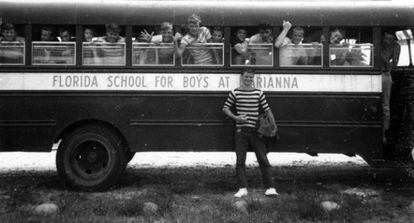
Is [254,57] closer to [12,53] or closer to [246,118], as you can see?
[246,118]

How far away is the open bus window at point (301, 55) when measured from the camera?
5.89 meters

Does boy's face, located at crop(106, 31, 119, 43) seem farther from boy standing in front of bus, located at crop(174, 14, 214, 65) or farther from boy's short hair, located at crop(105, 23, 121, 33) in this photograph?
boy standing in front of bus, located at crop(174, 14, 214, 65)

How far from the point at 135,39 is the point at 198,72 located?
38.0 inches

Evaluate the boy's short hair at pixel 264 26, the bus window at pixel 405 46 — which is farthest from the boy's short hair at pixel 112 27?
the bus window at pixel 405 46

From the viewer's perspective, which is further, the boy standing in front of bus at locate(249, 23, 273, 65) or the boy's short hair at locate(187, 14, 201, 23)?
the boy standing in front of bus at locate(249, 23, 273, 65)

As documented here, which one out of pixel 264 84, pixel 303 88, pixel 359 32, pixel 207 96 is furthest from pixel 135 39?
pixel 359 32

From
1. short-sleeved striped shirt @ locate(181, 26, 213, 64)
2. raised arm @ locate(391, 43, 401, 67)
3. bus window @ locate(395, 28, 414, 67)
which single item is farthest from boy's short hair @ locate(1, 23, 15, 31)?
bus window @ locate(395, 28, 414, 67)

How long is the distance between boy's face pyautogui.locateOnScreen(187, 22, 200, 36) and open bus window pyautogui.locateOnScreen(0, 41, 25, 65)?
222cm

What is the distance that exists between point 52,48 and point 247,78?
262 cm

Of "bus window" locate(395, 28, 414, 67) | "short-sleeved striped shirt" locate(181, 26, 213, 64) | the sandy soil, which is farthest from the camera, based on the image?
the sandy soil

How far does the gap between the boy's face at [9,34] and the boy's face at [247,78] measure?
3078 millimetres

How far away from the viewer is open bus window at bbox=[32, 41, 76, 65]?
5.88 meters

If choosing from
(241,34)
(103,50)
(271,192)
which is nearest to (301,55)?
(241,34)

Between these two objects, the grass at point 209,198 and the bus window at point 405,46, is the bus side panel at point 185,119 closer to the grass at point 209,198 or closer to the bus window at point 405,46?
the grass at point 209,198
